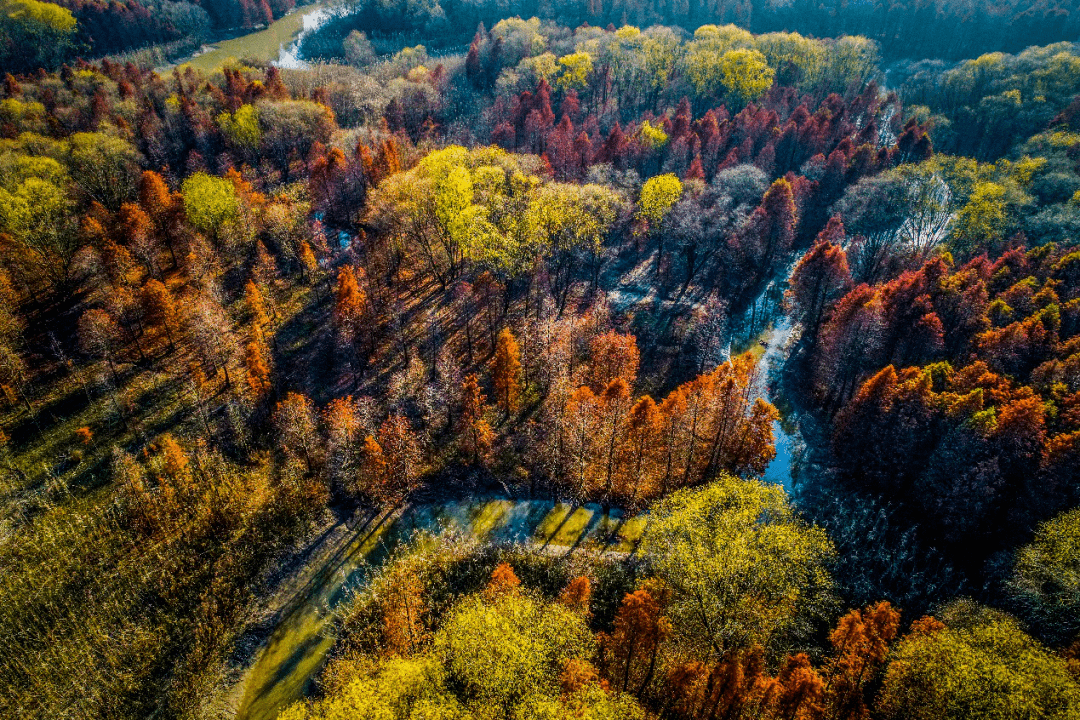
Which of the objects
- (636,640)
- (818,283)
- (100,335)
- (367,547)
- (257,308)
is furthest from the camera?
(818,283)

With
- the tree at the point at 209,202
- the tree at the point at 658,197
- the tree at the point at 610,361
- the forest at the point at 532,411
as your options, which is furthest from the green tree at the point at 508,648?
the tree at the point at 209,202

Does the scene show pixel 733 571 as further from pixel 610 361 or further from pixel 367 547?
pixel 367 547

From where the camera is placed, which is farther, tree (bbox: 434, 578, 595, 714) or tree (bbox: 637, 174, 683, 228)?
tree (bbox: 637, 174, 683, 228)

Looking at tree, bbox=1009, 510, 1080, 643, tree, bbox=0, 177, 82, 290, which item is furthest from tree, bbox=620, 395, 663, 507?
tree, bbox=0, 177, 82, 290

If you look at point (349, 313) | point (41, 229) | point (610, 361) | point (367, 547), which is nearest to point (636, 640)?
point (367, 547)

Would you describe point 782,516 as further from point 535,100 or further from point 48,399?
point 535,100

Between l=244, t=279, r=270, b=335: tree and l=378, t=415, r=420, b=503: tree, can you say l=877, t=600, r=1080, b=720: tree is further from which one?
l=244, t=279, r=270, b=335: tree

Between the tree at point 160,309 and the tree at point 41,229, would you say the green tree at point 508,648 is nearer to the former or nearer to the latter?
the tree at point 160,309

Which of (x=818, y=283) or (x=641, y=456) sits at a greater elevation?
(x=818, y=283)
